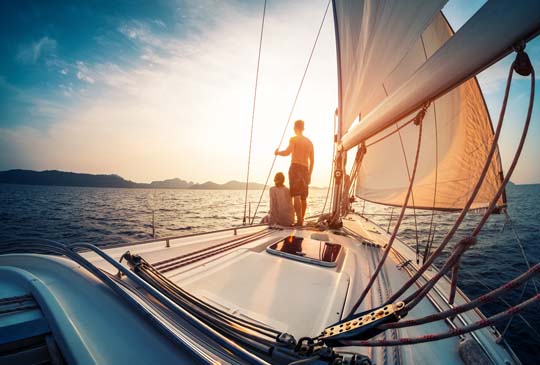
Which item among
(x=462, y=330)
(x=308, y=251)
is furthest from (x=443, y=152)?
(x=462, y=330)

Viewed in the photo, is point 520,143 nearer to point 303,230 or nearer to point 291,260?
point 291,260

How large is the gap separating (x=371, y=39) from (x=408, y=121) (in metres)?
1.09

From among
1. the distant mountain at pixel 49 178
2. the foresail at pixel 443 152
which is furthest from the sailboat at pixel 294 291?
the distant mountain at pixel 49 178

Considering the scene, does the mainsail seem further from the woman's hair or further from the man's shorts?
the woman's hair

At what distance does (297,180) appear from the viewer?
13.4 ft

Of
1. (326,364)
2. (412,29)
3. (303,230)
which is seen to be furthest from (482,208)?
(326,364)

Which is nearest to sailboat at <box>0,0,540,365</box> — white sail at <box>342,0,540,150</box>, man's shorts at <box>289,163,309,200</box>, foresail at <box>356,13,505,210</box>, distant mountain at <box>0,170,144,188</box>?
white sail at <box>342,0,540,150</box>

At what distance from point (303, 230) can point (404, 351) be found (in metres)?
2.40

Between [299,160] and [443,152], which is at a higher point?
[443,152]

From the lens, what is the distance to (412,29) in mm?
1802

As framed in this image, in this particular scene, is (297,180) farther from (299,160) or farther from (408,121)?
(408,121)

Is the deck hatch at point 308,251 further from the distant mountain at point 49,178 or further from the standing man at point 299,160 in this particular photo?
the distant mountain at point 49,178

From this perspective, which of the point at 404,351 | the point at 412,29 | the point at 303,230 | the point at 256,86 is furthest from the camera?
the point at 256,86

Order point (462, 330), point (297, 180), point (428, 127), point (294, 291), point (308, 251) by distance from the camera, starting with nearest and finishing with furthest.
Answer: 1. point (462, 330)
2. point (294, 291)
3. point (308, 251)
4. point (297, 180)
5. point (428, 127)
